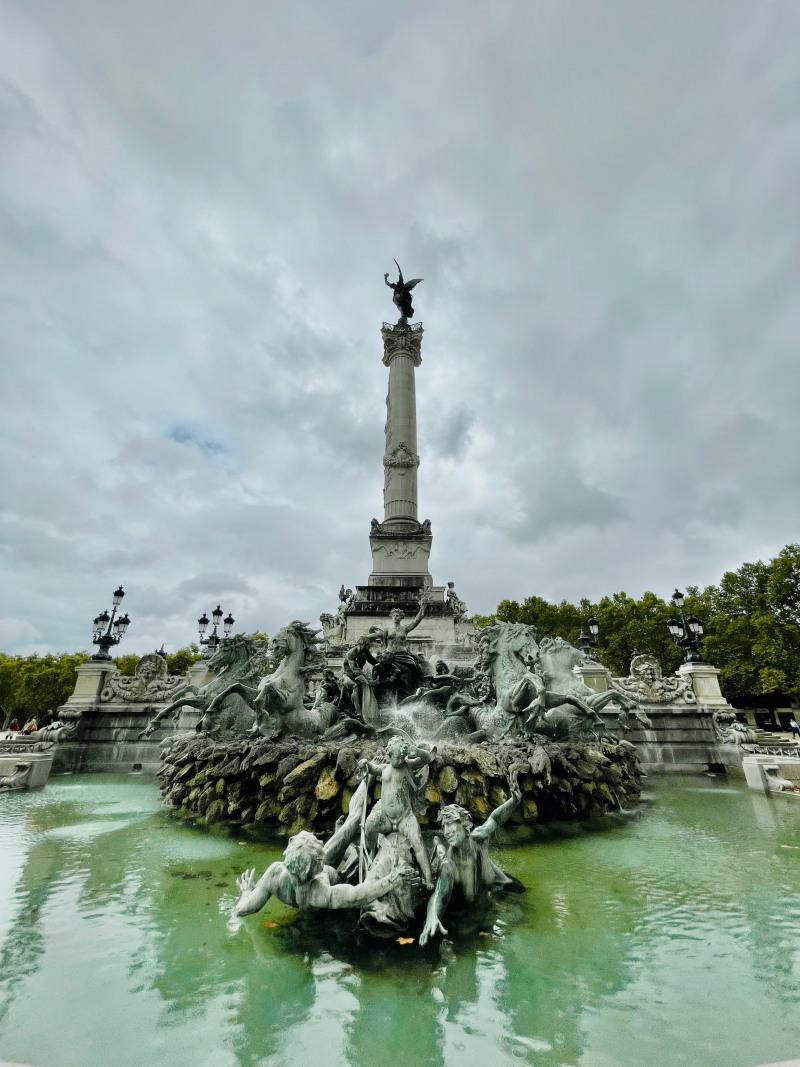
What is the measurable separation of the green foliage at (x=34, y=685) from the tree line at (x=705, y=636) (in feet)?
0.26

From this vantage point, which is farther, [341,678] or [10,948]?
[341,678]

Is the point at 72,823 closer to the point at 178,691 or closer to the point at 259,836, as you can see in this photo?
the point at 259,836

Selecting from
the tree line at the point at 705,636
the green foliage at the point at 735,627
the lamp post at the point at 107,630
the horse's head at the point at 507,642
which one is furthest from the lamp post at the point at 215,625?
the green foliage at the point at 735,627

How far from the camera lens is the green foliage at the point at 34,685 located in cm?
4006

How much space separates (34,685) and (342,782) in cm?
4468

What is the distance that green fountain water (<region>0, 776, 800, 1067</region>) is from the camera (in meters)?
2.62

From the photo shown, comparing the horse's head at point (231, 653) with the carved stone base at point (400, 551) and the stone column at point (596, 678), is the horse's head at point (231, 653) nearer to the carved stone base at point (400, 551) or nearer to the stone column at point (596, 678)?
the stone column at point (596, 678)

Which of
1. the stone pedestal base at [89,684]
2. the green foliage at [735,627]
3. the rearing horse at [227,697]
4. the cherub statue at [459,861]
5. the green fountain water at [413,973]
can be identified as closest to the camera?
the green fountain water at [413,973]

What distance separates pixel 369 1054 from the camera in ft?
8.37

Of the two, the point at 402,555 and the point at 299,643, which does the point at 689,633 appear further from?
the point at 299,643

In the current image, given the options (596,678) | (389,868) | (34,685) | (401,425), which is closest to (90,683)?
(389,868)

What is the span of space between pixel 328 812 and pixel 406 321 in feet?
97.1

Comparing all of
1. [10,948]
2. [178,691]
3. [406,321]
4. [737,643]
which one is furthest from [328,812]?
[737,643]

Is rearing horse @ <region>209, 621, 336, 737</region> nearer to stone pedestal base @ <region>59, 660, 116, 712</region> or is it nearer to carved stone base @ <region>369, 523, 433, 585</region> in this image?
stone pedestal base @ <region>59, 660, 116, 712</region>
